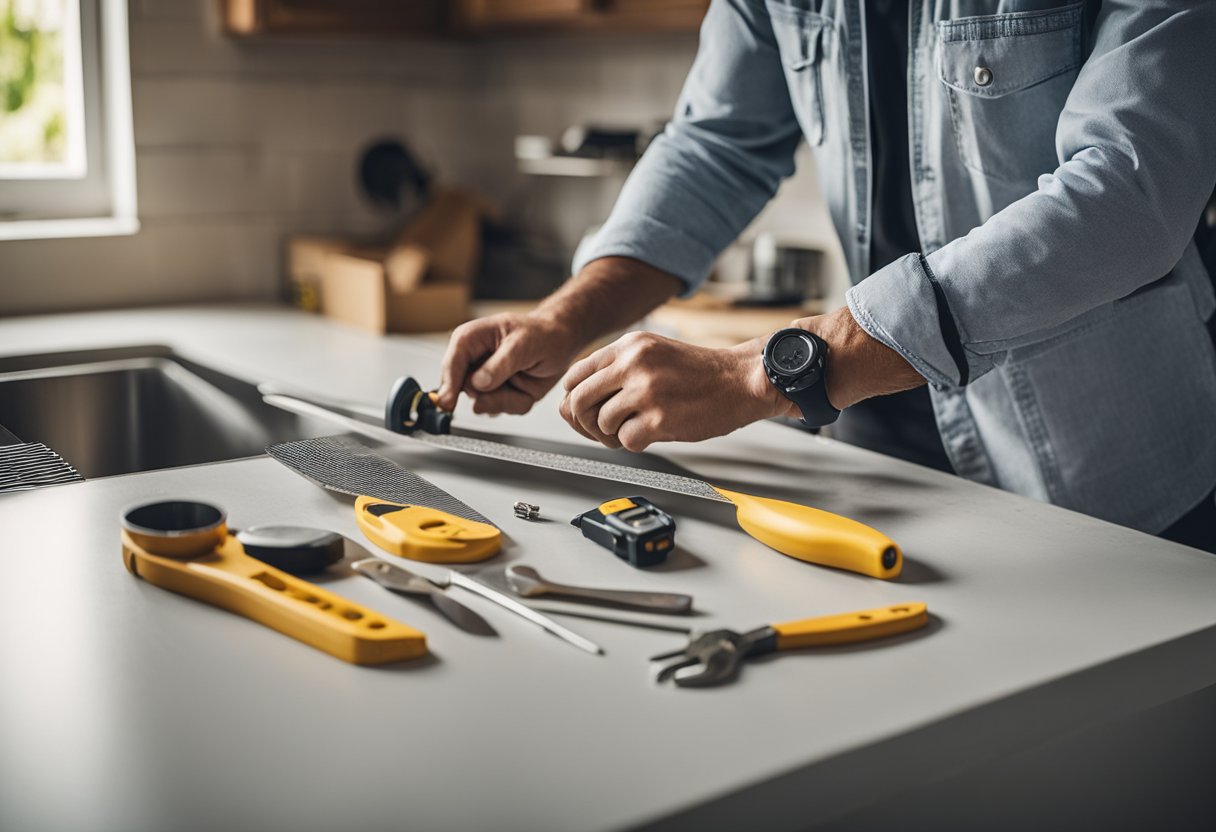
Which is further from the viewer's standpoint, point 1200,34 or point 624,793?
point 1200,34

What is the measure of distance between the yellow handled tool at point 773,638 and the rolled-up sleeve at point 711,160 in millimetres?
674

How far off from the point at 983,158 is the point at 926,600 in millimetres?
530

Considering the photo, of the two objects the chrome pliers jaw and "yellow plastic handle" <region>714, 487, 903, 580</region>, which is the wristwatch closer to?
"yellow plastic handle" <region>714, 487, 903, 580</region>

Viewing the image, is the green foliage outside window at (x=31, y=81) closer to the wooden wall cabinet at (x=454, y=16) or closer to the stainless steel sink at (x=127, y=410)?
the wooden wall cabinet at (x=454, y=16)

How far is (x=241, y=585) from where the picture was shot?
0.73 meters

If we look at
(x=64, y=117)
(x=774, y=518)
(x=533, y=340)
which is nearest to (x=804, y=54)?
(x=533, y=340)

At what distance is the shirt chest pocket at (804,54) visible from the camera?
1.27 m

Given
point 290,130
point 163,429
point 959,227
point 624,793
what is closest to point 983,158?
point 959,227

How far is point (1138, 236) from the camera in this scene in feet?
3.07

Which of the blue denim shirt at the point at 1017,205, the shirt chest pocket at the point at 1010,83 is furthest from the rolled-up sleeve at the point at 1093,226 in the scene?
the shirt chest pocket at the point at 1010,83

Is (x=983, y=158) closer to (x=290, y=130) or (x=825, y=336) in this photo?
(x=825, y=336)

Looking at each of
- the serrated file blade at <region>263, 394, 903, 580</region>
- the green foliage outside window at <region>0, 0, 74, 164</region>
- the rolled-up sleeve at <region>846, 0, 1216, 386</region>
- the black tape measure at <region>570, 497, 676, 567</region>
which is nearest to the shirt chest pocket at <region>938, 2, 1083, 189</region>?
the rolled-up sleeve at <region>846, 0, 1216, 386</region>

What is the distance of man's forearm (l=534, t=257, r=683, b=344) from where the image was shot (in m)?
1.25

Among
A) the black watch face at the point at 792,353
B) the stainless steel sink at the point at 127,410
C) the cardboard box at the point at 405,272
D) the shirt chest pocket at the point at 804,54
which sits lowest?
the stainless steel sink at the point at 127,410
